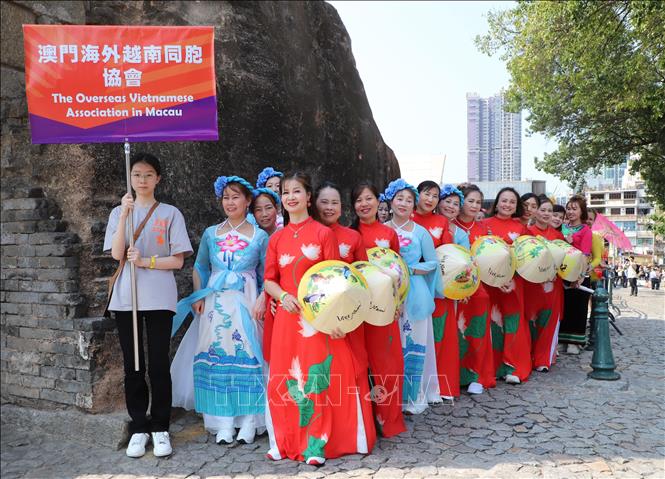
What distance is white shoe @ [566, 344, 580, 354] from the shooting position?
663cm

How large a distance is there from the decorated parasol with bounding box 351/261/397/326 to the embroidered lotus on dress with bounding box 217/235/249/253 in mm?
897

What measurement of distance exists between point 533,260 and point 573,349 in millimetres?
2170

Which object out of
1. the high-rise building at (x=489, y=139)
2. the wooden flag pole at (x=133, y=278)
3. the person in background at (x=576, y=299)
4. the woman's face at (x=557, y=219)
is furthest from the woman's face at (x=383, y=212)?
the high-rise building at (x=489, y=139)

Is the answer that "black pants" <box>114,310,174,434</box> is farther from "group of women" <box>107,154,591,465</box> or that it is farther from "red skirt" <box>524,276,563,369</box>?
"red skirt" <box>524,276,563,369</box>

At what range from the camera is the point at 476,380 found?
16.5ft

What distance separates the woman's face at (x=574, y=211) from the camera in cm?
679

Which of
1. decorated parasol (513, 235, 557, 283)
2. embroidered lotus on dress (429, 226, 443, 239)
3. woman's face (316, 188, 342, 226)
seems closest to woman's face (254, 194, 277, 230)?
woman's face (316, 188, 342, 226)

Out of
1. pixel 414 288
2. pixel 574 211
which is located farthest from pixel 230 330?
pixel 574 211

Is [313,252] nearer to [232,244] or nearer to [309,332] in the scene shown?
[309,332]

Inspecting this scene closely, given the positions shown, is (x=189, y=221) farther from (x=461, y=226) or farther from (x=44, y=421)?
(x=461, y=226)

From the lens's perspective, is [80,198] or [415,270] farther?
[415,270]

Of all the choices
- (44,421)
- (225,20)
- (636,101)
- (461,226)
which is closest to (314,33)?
(225,20)

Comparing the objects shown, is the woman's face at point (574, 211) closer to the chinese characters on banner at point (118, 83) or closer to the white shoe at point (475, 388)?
the white shoe at point (475, 388)

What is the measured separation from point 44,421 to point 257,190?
232 cm
